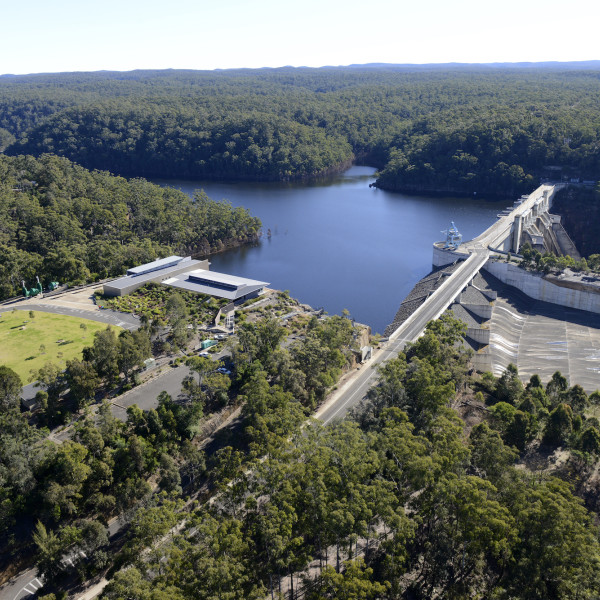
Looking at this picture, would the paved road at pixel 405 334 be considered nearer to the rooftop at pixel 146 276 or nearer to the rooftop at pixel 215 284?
the rooftop at pixel 215 284

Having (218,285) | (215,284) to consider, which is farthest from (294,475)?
(215,284)

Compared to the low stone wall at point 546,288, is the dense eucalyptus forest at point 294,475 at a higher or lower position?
higher

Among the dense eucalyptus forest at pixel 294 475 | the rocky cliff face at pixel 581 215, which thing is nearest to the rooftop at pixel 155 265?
the dense eucalyptus forest at pixel 294 475

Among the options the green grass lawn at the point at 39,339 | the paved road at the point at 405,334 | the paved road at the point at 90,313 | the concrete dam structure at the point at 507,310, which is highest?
the green grass lawn at the point at 39,339

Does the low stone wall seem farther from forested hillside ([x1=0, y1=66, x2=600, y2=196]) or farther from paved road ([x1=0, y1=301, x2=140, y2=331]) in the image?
forested hillside ([x1=0, y1=66, x2=600, y2=196])

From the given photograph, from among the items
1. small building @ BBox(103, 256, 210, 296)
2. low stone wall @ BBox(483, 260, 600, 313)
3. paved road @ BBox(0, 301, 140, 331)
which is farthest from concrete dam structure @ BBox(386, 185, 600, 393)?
small building @ BBox(103, 256, 210, 296)
